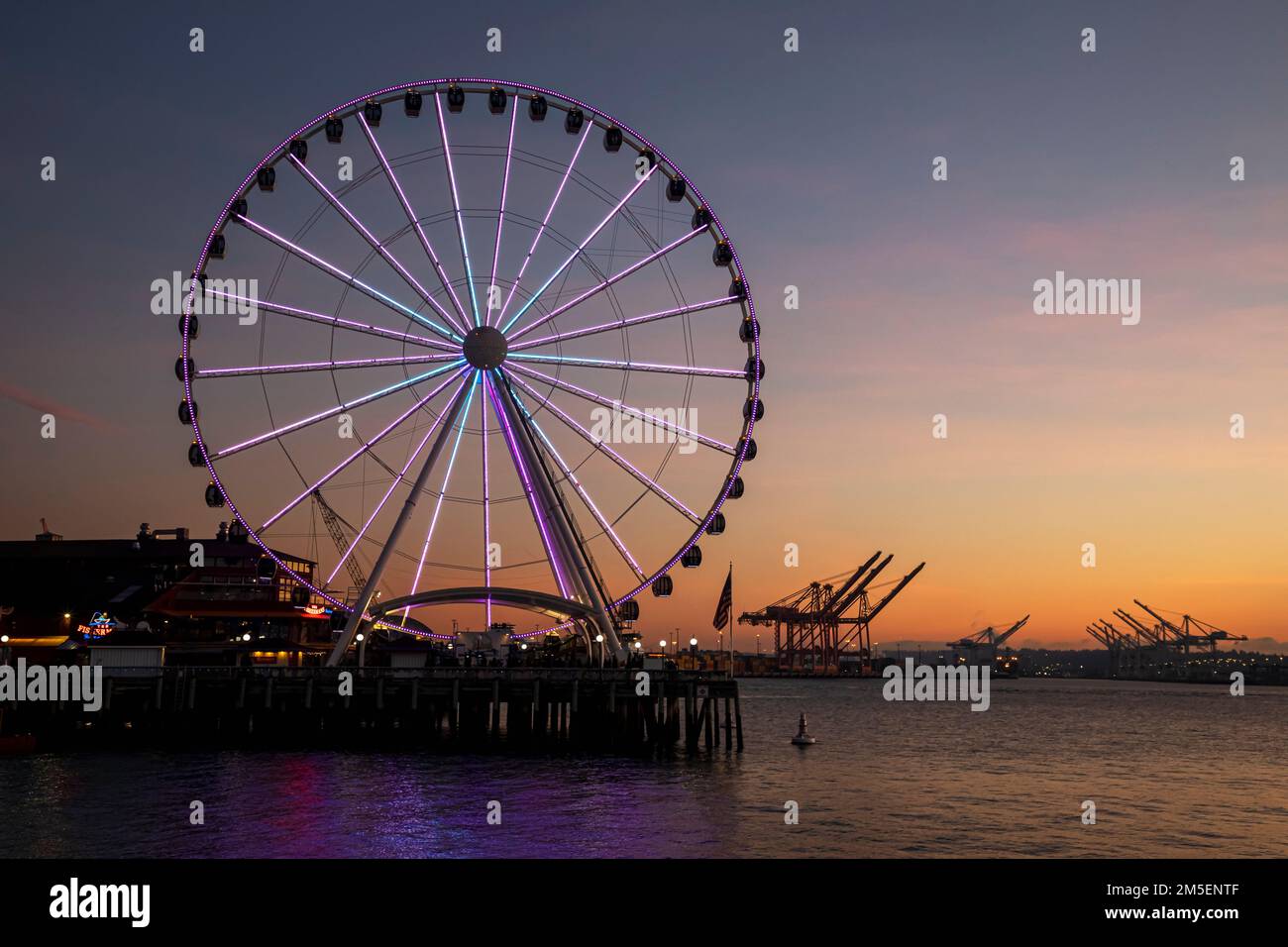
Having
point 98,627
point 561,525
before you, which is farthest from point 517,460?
point 98,627

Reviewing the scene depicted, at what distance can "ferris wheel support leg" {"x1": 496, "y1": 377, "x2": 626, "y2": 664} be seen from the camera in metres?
48.0

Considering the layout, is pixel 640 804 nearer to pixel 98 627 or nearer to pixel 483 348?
pixel 483 348

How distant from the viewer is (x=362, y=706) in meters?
53.1

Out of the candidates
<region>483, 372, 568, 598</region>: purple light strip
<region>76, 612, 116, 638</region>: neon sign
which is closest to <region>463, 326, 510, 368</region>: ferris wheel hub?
<region>483, 372, 568, 598</region>: purple light strip

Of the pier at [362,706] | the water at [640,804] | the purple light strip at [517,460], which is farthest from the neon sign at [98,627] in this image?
the purple light strip at [517,460]

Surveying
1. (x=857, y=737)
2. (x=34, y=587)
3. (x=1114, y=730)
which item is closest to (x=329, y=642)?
(x=857, y=737)

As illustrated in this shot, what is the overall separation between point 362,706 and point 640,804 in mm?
20461

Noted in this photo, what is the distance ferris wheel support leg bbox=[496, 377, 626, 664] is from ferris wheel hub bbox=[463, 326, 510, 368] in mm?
1021
